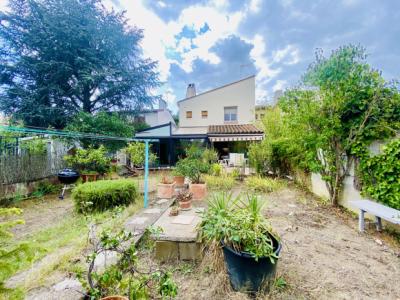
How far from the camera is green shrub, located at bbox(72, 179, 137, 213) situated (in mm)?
8367

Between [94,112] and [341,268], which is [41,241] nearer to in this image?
[341,268]

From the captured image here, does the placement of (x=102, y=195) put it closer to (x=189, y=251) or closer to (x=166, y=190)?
(x=166, y=190)

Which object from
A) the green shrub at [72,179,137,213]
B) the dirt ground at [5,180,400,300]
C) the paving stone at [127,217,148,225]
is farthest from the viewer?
the green shrub at [72,179,137,213]

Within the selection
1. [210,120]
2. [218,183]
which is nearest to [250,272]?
[218,183]

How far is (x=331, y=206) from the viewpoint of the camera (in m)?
8.85

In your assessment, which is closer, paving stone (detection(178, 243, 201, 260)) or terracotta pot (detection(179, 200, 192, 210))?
paving stone (detection(178, 243, 201, 260))

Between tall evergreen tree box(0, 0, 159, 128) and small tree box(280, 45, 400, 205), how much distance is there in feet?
53.7

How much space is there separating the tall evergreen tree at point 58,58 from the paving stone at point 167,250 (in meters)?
17.1

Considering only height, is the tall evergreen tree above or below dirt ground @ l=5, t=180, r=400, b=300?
above

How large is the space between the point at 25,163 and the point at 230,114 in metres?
20.2

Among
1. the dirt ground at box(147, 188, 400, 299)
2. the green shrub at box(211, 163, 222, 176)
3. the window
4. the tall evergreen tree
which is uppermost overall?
the tall evergreen tree

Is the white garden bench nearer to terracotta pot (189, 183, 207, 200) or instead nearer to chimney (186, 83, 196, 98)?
terracotta pot (189, 183, 207, 200)

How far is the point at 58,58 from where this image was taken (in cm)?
1711

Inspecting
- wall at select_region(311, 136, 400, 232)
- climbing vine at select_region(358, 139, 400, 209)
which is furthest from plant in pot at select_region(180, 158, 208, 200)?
climbing vine at select_region(358, 139, 400, 209)
